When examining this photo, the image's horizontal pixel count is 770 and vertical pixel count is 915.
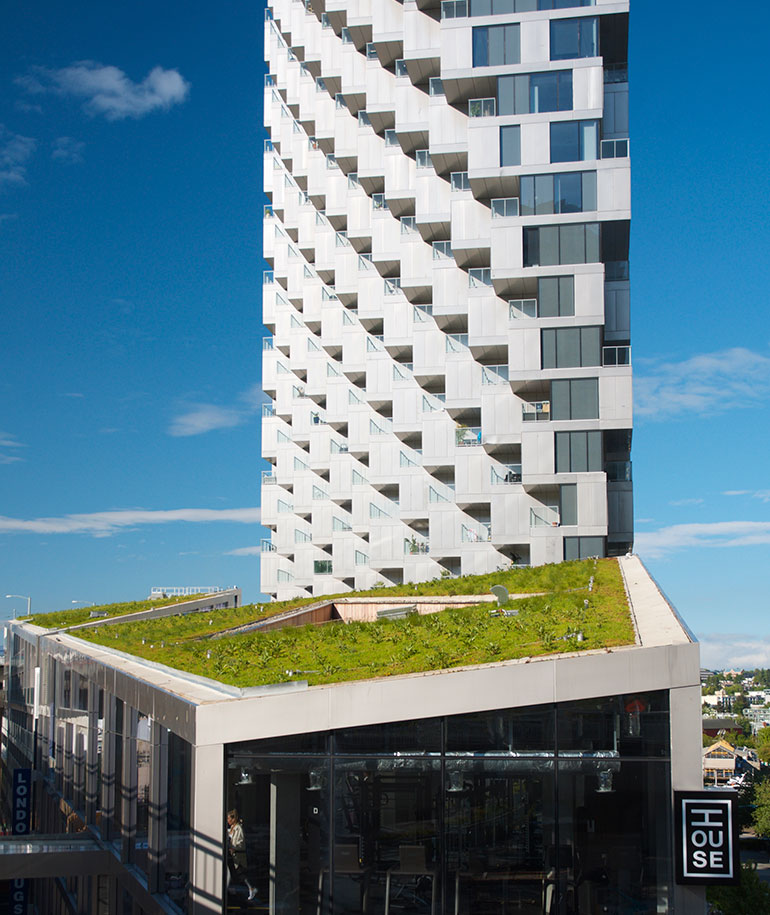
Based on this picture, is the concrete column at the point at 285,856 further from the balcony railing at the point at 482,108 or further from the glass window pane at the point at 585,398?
the balcony railing at the point at 482,108

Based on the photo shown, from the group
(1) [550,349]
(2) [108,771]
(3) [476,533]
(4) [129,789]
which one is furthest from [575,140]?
(4) [129,789]

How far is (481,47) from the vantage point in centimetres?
5716

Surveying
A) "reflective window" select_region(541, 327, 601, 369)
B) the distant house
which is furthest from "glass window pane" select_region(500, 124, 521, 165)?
the distant house

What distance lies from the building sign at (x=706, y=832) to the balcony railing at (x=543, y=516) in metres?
36.6

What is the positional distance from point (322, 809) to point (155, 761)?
4625mm

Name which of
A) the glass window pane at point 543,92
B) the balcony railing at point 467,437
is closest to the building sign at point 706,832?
the balcony railing at point 467,437

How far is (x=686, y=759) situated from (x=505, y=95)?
45625 mm

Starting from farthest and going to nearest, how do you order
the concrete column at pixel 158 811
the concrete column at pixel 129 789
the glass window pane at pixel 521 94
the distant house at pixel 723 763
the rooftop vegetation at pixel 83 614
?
the distant house at pixel 723 763, the glass window pane at pixel 521 94, the rooftop vegetation at pixel 83 614, the concrete column at pixel 129 789, the concrete column at pixel 158 811

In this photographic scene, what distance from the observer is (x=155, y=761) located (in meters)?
21.2

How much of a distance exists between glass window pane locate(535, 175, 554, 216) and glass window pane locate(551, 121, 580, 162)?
1.10 m

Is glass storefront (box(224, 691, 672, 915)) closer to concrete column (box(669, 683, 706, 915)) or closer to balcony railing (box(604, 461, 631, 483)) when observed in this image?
concrete column (box(669, 683, 706, 915))

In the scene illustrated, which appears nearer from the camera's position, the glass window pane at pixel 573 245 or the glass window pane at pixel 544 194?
the glass window pane at pixel 573 245

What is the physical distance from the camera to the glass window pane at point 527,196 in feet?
181

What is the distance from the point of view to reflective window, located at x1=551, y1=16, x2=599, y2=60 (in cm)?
5469
